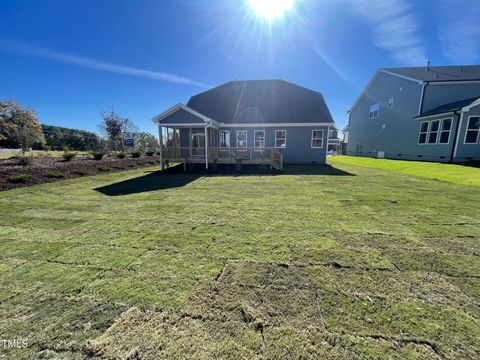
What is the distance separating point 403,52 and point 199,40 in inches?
668

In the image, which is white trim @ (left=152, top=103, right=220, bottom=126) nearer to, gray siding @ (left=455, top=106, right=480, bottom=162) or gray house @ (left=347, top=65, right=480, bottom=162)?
gray house @ (left=347, top=65, right=480, bottom=162)

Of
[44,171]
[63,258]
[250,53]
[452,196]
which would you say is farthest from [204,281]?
[250,53]

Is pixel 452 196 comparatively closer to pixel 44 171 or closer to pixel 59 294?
pixel 59 294

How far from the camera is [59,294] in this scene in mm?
2131

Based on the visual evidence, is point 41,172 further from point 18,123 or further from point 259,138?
point 18,123


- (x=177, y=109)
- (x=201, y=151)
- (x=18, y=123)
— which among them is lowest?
(x=201, y=151)

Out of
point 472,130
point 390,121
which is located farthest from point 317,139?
point 390,121

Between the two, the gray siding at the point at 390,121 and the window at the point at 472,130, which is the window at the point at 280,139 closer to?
the gray siding at the point at 390,121

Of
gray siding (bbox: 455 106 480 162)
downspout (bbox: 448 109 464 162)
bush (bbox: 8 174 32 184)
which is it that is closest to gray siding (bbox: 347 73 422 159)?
downspout (bbox: 448 109 464 162)

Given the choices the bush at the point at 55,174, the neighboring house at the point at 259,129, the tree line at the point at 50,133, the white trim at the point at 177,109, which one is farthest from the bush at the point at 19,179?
the tree line at the point at 50,133

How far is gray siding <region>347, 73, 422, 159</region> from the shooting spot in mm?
17766

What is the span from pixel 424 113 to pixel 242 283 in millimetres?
21896

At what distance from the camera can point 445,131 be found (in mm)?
14883

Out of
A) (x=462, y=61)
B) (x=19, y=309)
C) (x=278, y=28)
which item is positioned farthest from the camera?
(x=462, y=61)
